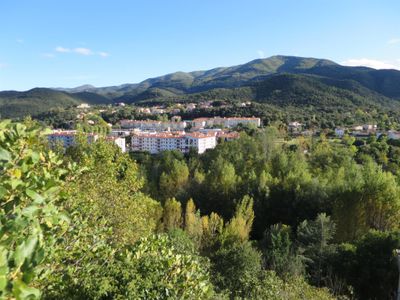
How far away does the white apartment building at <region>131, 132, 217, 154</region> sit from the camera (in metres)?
63.6

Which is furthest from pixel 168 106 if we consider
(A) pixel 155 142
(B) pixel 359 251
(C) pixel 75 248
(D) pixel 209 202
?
(C) pixel 75 248

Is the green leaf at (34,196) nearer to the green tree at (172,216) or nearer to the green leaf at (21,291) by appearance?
the green leaf at (21,291)

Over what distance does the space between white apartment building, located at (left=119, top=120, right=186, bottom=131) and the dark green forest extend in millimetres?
47476

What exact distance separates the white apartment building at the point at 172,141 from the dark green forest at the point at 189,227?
2261cm

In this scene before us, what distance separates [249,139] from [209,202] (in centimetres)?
1644

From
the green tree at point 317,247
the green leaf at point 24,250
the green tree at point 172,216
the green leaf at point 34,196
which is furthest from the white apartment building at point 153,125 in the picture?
the green leaf at point 24,250

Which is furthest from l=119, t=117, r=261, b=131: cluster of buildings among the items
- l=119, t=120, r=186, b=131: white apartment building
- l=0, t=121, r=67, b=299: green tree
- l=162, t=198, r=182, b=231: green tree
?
l=0, t=121, r=67, b=299: green tree

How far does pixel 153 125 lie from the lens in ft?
290

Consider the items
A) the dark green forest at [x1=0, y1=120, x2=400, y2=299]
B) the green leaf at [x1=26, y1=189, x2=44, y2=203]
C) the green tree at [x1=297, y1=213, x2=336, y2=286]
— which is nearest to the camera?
the green leaf at [x1=26, y1=189, x2=44, y2=203]

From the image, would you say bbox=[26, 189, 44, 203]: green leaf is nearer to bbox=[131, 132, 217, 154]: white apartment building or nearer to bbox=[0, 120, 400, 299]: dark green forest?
bbox=[0, 120, 400, 299]: dark green forest

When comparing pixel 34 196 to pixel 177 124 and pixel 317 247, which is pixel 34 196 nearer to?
pixel 317 247

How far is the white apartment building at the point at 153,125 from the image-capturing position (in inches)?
3465

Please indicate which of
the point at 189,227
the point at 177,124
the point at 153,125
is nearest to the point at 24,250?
the point at 189,227

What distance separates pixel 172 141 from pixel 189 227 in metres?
48.8
